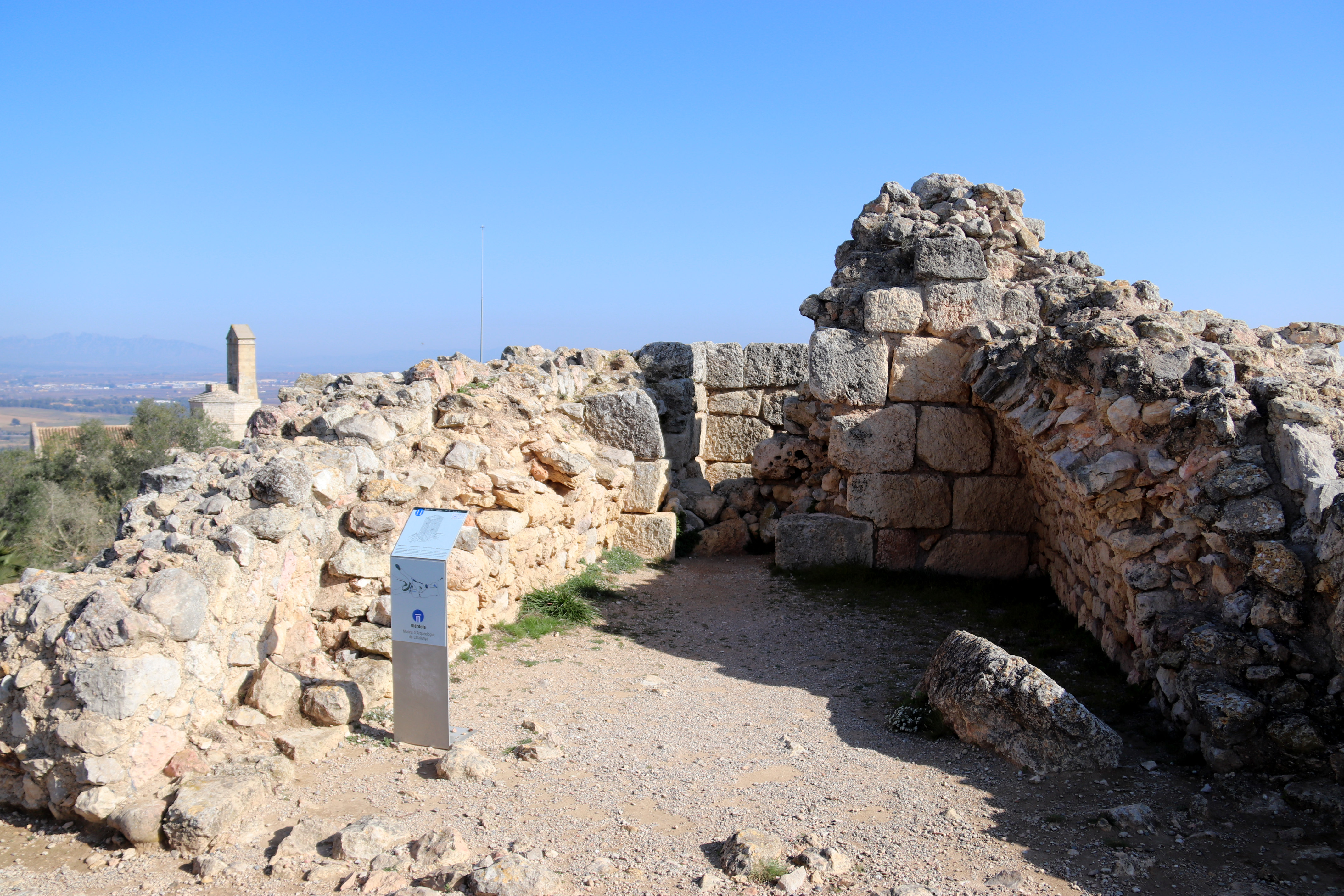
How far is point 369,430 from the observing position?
561 cm

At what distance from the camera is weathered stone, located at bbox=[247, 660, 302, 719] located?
4008 mm

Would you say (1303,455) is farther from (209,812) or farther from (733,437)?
(733,437)

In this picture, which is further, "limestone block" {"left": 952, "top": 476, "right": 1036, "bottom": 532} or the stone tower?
the stone tower

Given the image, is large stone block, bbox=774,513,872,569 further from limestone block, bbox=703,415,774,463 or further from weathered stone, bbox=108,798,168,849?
weathered stone, bbox=108,798,168,849

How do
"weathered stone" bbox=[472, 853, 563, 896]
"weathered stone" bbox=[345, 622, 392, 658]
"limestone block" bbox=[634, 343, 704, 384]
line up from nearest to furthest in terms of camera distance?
"weathered stone" bbox=[472, 853, 563, 896] → "weathered stone" bbox=[345, 622, 392, 658] → "limestone block" bbox=[634, 343, 704, 384]

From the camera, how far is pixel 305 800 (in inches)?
139

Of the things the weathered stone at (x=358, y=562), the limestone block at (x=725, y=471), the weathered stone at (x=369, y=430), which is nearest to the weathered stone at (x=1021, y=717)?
the weathered stone at (x=358, y=562)

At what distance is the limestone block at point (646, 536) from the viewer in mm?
8055

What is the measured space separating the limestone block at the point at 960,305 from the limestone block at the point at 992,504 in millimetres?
1286

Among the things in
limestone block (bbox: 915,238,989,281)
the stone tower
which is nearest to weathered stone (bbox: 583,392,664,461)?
limestone block (bbox: 915,238,989,281)

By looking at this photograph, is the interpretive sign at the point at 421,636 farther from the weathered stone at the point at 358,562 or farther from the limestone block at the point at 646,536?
the limestone block at the point at 646,536

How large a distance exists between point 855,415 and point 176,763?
18.2 feet

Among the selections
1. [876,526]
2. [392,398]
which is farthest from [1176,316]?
[392,398]

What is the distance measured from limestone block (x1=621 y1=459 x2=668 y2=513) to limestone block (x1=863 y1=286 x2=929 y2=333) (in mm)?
2292
